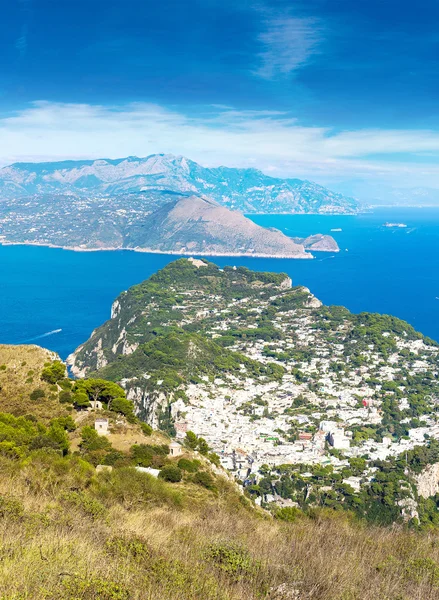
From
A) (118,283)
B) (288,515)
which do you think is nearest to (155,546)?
(288,515)

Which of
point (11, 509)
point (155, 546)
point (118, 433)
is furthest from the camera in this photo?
point (118, 433)

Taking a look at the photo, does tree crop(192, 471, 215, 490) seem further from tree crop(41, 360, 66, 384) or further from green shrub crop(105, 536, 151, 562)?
green shrub crop(105, 536, 151, 562)

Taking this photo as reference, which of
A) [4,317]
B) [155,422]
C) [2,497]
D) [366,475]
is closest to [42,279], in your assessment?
[4,317]

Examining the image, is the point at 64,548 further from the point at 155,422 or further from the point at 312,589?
the point at 155,422

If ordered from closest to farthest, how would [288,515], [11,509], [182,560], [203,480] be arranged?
[182,560] → [11,509] → [288,515] → [203,480]

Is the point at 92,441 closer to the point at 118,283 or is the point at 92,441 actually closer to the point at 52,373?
the point at 52,373

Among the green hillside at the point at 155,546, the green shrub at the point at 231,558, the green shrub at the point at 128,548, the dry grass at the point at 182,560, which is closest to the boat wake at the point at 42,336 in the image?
the green hillside at the point at 155,546
